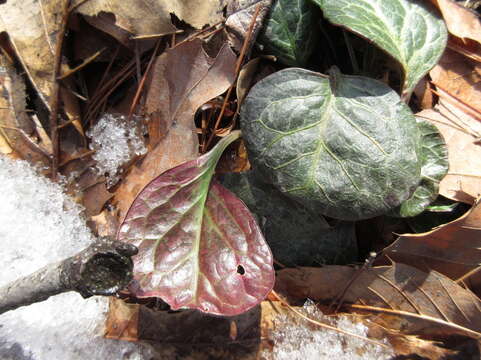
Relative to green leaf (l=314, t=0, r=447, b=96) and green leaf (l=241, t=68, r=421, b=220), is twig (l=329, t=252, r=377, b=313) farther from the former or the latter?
green leaf (l=314, t=0, r=447, b=96)

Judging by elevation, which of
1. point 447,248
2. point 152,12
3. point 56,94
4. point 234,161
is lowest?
point 447,248

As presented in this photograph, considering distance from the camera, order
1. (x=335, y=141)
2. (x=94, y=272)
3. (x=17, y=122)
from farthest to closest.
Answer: (x=17, y=122) → (x=335, y=141) → (x=94, y=272)

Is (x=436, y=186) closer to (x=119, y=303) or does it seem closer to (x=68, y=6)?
(x=119, y=303)

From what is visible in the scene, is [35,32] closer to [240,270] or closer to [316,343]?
[240,270]

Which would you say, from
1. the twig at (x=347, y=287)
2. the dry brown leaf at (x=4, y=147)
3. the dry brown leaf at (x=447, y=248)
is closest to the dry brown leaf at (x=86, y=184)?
the dry brown leaf at (x=4, y=147)

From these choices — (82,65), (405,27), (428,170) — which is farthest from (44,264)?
(405,27)

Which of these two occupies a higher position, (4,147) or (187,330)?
(4,147)
